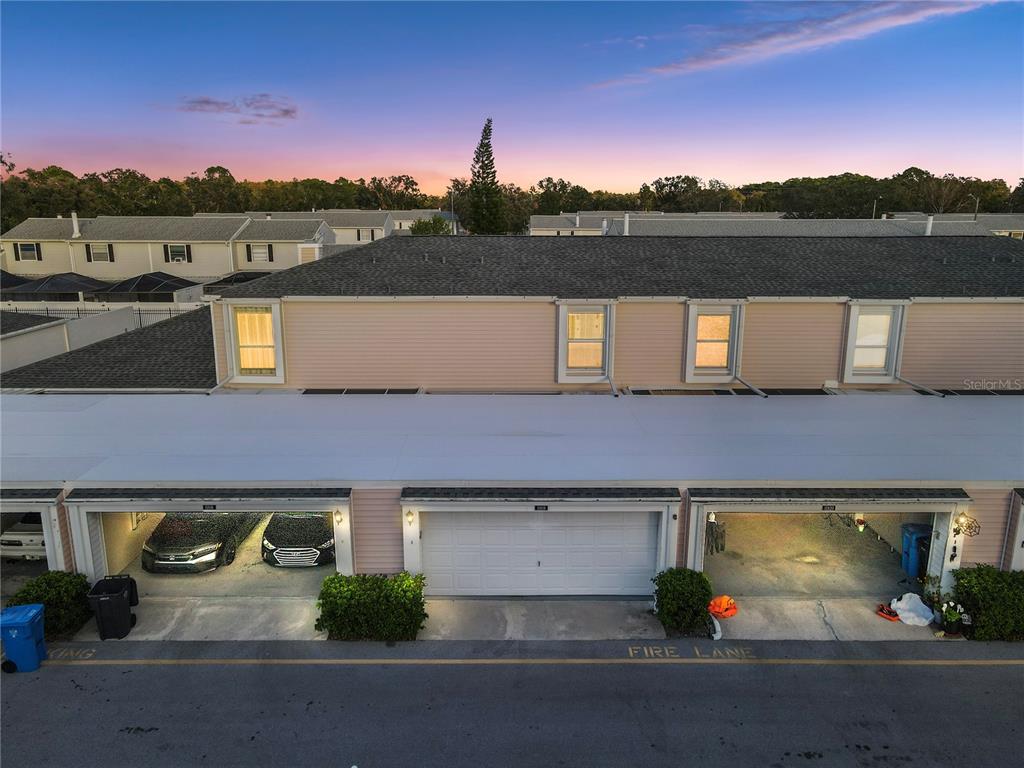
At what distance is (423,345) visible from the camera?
58.1 feet

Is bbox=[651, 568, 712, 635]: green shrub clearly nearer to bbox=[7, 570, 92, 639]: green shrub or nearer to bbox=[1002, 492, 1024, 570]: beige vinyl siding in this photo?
bbox=[1002, 492, 1024, 570]: beige vinyl siding

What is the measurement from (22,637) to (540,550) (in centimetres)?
821

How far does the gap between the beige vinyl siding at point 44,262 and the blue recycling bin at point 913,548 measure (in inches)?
2143

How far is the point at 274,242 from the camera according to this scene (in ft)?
158

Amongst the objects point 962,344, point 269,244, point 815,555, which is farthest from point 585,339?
point 269,244

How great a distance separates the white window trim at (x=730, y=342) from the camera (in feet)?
57.7

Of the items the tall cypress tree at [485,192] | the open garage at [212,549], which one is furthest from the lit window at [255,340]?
the tall cypress tree at [485,192]

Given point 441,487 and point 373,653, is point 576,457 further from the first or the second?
point 373,653

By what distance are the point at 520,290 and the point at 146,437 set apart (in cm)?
953

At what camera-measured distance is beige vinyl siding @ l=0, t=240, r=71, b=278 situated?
156ft

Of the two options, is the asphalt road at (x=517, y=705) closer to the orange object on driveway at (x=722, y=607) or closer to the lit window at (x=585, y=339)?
the orange object on driveway at (x=722, y=607)

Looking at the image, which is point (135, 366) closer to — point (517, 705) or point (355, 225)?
point (517, 705)

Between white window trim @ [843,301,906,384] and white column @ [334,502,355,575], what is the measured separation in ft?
46.0

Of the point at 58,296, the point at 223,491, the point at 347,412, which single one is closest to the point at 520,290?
the point at 347,412
